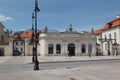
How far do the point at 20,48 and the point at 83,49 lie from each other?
4071 cm

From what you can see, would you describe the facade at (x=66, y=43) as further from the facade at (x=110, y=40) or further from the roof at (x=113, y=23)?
the roof at (x=113, y=23)

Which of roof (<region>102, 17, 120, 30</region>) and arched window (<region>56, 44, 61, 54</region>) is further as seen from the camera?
roof (<region>102, 17, 120, 30</region>)

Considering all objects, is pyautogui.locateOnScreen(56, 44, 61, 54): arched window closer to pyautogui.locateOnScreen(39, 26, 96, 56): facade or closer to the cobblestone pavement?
pyautogui.locateOnScreen(39, 26, 96, 56): facade

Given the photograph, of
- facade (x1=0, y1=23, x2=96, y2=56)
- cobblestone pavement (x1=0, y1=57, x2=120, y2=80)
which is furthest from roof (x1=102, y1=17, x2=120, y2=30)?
cobblestone pavement (x1=0, y1=57, x2=120, y2=80)

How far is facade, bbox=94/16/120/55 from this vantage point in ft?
253

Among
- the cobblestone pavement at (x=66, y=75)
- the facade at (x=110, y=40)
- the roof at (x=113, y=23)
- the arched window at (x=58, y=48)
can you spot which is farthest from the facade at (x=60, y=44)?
the cobblestone pavement at (x=66, y=75)

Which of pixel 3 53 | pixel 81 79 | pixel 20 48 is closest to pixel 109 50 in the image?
pixel 3 53

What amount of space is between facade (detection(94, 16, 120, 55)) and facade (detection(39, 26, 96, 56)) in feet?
18.0

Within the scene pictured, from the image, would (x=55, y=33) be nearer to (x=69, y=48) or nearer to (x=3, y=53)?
(x=69, y=48)

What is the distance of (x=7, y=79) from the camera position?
61.5 ft

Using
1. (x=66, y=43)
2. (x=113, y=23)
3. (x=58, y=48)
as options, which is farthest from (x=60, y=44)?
(x=113, y=23)

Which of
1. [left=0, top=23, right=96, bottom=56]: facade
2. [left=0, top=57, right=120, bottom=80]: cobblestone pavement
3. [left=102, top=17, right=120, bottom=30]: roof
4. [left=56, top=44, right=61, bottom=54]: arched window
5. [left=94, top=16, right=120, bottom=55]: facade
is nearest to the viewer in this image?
[left=0, top=57, right=120, bottom=80]: cobblestone pavement

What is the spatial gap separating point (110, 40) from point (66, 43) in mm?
13263

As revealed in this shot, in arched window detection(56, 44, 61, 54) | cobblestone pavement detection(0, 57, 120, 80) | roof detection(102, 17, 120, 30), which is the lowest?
→ cobblestone pavement detection(0, 57, 120, 80)
